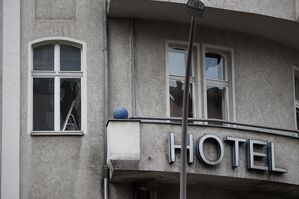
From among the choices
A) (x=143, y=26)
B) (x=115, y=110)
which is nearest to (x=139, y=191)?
(x=115, y=110)

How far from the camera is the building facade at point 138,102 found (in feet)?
74.2

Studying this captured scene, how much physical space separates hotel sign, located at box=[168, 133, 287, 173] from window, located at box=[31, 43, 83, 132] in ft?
8.18

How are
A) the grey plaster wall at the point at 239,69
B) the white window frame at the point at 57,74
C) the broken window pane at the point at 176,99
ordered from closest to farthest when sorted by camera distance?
1. the white window frame at the point at 57,74
2. the grey plaster wall at the point at 239,69
3. the broken window pane at the point at 176,99

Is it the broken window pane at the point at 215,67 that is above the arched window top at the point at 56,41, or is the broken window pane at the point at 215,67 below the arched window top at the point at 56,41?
below

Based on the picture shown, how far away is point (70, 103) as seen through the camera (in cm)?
2361

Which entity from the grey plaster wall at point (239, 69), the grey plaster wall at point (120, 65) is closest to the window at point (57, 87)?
the grey plaster wall at point (120, 65)

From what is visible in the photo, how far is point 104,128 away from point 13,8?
334 cm

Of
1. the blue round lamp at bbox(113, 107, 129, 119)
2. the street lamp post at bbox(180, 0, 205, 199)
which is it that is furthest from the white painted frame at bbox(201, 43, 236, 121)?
the street lamp post at bbox(180, 0, 205, 199)

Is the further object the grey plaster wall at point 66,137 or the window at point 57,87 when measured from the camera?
the window at point 57,87

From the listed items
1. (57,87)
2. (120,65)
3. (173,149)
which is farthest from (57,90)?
(173,149)

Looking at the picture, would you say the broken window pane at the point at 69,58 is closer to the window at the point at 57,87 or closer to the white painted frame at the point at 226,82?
the window at the point at 57,87

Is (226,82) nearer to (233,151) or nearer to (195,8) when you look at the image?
(233,151)

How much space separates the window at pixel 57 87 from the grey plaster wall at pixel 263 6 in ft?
9.10

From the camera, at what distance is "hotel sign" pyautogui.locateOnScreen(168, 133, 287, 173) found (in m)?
22.3
